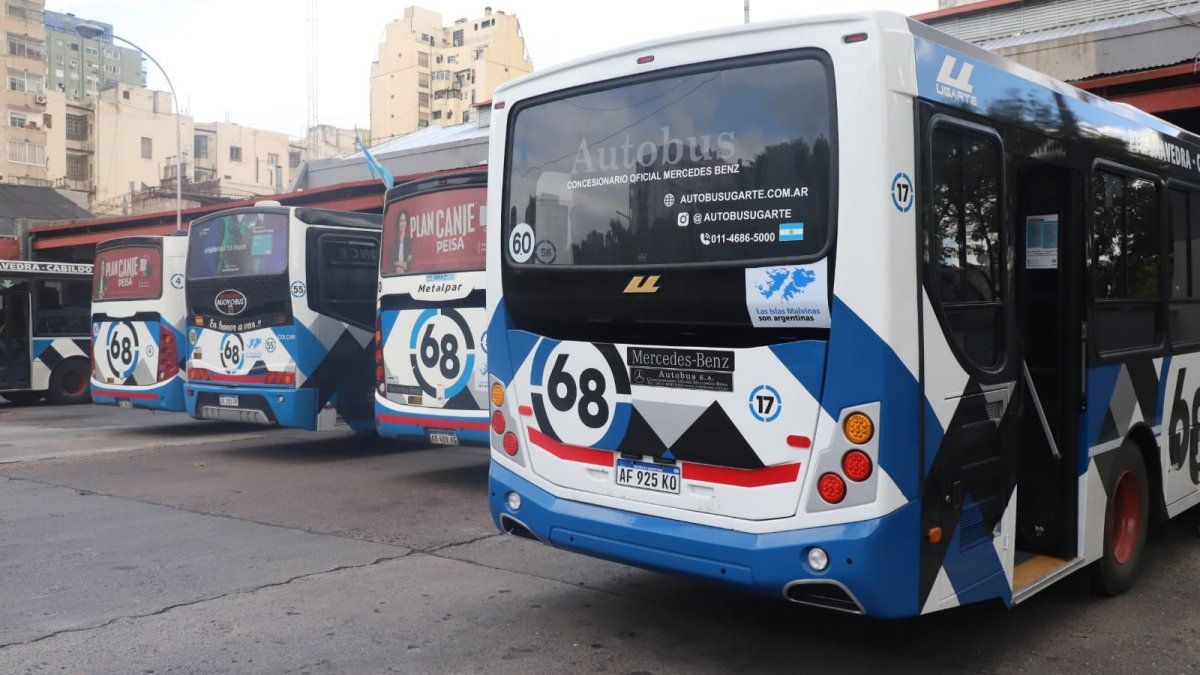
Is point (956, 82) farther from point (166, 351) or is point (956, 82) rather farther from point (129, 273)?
point (129, 273)

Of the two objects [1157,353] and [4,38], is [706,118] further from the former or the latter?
[4,38]

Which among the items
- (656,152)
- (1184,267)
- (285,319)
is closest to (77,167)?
(285,319)

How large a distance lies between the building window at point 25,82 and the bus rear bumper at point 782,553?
7453 centimetres

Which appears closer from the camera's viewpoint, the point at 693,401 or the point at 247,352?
the point at 693,401

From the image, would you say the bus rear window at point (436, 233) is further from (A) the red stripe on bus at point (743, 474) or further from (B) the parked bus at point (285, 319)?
(A) the red stripe on bus at point (743, 474)

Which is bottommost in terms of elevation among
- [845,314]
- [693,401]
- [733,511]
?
[733,511]

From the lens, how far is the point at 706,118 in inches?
194

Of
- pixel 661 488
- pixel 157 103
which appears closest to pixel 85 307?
pixel 661 488

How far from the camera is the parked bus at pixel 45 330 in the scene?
20.0 m

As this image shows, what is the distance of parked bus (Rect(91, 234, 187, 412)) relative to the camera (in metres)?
14.6

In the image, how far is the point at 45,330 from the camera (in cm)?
2045

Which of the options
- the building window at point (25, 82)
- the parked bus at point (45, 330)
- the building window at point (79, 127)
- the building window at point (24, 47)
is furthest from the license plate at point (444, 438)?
the building window at point (79, 127)

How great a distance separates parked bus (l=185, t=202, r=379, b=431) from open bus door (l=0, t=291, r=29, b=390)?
9.25m

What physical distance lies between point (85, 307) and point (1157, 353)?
19.8m
